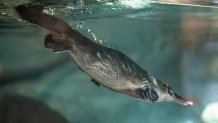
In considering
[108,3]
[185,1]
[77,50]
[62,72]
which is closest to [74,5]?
[108,3]

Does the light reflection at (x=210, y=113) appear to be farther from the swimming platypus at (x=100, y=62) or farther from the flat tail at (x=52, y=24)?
the flat tail at (x=52, y=24)

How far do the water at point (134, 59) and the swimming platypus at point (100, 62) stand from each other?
9.05ft

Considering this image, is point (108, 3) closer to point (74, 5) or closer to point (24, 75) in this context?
point (74, 5)

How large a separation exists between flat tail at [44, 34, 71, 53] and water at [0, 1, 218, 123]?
112 inches

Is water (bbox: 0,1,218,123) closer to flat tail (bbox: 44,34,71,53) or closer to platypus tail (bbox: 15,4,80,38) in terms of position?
platypus tail (bbox: 15,4,80,38)

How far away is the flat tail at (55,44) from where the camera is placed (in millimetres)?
2281

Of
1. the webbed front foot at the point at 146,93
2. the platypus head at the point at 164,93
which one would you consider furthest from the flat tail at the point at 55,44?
the platypus head at the point at 164,93

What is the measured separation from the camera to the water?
5.57m

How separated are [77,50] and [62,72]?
3.33m

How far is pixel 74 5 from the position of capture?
138 inches

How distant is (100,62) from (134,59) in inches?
141

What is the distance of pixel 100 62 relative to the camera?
2.38 m

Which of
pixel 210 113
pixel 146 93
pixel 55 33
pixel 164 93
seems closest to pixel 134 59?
pixel 210 113

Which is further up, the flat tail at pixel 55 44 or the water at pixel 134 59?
the flat tail at pixel 55 44
